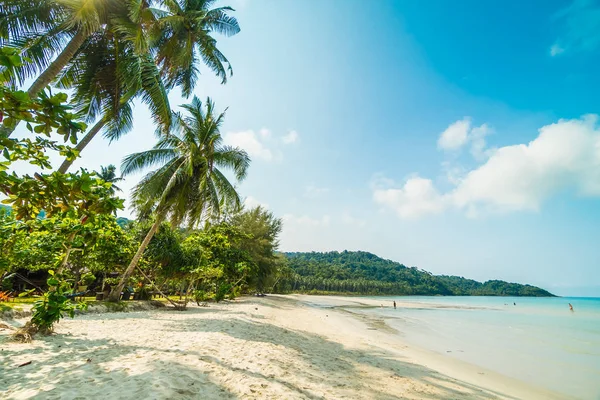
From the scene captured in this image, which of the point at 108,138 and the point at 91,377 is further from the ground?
the point at 108,138

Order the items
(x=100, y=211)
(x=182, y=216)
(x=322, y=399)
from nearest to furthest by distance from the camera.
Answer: (x=100, y=211)
(x=322, y=399)
(x=182, y=216)

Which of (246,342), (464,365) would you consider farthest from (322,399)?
(464,365)

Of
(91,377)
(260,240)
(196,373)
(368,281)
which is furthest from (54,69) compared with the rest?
(368,281)

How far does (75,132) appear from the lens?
1.81m

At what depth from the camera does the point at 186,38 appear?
10445 millimetres

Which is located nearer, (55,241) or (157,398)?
(157,398)

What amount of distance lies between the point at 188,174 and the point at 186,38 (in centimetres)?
542

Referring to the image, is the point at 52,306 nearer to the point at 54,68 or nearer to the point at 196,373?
the point at 196,373

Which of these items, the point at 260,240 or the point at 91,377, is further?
the point at 260,240

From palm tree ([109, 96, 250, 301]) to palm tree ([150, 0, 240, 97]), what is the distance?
1.99 metres

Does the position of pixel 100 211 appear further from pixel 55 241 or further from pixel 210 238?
pixel 210 238

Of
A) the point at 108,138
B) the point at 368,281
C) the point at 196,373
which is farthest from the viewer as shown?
the point at 368,281

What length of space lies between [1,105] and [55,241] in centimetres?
561

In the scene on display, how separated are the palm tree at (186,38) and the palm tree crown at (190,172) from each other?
1.92 m
